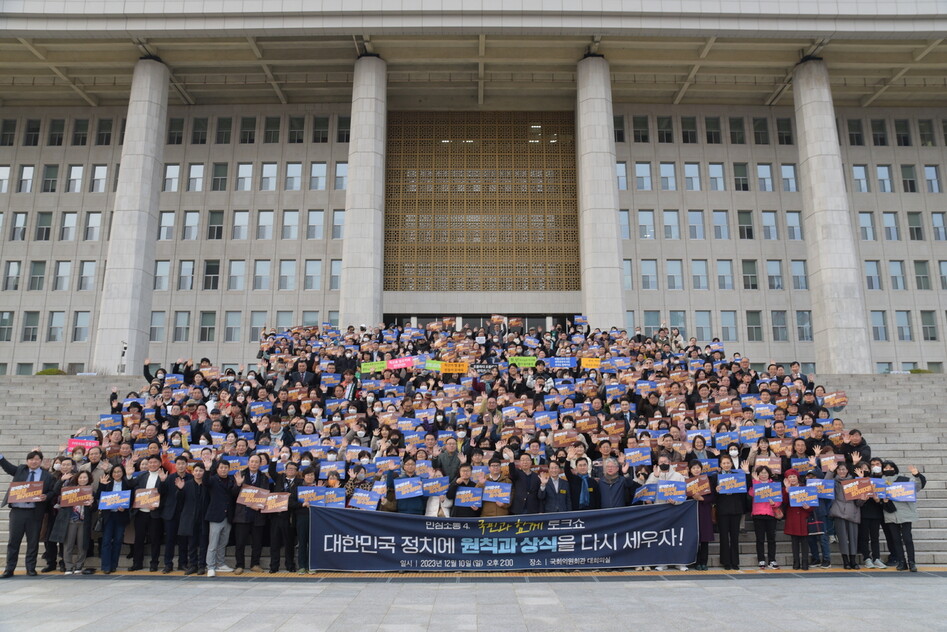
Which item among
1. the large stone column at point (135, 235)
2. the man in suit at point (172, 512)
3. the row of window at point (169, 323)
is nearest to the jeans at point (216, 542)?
Result: the man in suit at point (172, 512)

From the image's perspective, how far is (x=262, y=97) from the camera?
40688 mm

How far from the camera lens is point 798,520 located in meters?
11.6

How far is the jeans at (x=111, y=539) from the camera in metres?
11.7

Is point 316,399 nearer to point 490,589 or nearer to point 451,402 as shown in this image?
point 451,402

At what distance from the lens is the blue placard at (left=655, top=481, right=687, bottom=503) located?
37.7 feet

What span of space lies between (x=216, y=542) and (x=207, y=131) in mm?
34320

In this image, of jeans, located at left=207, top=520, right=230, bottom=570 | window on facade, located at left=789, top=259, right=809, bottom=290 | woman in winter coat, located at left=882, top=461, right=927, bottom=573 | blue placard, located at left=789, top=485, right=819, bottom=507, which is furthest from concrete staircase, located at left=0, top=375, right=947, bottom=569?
window on facade, located at left=789, top=259, right=809, bottom=290

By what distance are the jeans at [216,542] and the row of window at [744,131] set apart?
34.3 m

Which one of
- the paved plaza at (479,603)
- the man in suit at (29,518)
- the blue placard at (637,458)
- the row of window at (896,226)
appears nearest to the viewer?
the paved plaza at (479,603)

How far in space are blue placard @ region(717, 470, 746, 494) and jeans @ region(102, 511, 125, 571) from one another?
10.1m

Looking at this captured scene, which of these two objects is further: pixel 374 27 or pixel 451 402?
pixel 374 27

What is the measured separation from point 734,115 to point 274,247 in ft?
91.4

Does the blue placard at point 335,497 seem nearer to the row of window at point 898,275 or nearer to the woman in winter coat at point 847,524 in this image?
the woman in winter coat at point 847,524

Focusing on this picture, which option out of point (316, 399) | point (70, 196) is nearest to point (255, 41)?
point (70, 196)
